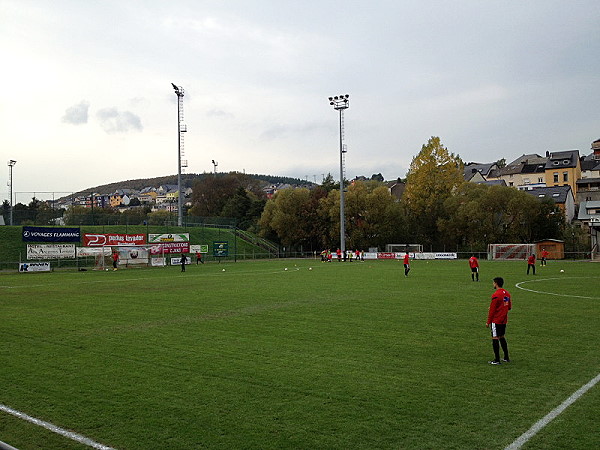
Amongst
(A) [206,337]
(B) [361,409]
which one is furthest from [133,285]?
(B) [361,409]

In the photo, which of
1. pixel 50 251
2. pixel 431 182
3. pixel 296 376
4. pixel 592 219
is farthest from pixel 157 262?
pixel 592 219

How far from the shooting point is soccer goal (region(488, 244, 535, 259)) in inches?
2227

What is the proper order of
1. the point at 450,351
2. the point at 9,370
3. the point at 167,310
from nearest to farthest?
the point at 9,370 → the point at 450,351 → the point at 167,310

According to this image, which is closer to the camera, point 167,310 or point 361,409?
point 361,409

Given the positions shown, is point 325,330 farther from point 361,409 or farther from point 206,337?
point 361,409

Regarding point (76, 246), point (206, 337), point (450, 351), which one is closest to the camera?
point (450, 351)

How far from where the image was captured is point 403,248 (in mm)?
68312

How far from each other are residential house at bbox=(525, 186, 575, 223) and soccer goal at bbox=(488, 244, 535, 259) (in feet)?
51.6

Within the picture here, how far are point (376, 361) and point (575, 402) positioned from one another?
3.63 m

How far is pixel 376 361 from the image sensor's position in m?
10.2

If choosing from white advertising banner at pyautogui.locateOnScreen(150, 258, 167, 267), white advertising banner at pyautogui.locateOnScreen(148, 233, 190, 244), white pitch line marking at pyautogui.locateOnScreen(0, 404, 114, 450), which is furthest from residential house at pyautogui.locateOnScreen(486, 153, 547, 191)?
white pitch line marking at pyautogui.locateOnScreen(0, 404, 114, 450)

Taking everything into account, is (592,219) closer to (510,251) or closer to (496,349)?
(510,251)

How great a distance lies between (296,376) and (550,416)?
13.2ft

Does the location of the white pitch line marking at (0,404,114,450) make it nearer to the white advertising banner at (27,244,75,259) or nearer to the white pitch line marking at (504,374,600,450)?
the white pitch line marking at (504,374,600,450)
